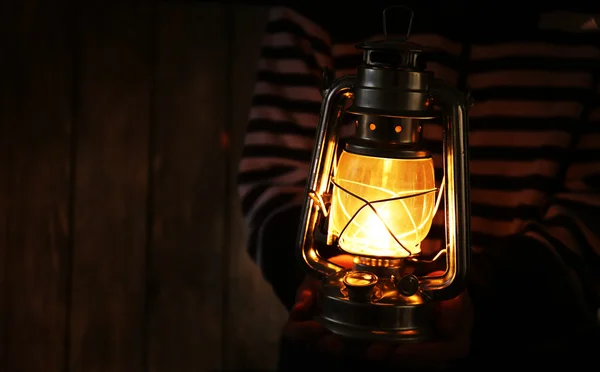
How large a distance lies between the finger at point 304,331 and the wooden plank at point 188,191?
46cm

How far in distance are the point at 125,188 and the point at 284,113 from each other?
32 cm

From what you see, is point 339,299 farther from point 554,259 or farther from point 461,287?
point 554,259

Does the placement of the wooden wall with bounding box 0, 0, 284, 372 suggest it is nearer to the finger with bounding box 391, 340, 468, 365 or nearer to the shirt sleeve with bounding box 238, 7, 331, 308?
the shirt sleeve with bounding box 238, 7, 331, 308

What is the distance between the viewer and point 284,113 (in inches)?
41.7

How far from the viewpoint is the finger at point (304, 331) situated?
2.56 ft

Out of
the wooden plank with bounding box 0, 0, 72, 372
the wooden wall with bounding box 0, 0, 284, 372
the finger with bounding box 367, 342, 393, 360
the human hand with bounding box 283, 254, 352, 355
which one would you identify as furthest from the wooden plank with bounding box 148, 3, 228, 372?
the finger with bounding box 367, 342, 393, 360

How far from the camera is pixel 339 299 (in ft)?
2.51

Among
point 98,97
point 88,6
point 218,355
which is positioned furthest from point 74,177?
point 218,355

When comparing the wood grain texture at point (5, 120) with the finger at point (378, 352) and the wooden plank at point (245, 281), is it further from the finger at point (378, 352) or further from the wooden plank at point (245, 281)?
the finger at point (378, 352)

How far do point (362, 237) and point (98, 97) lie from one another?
1.94 ft

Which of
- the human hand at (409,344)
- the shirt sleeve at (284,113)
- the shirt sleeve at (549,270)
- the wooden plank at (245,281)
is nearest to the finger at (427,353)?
the human hand at (409,344)

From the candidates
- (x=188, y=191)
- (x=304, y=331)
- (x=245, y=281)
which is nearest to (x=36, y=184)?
(x=188, y=191)

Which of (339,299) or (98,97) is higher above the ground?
(98,97)

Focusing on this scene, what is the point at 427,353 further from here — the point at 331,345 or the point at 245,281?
the point at 245,281
